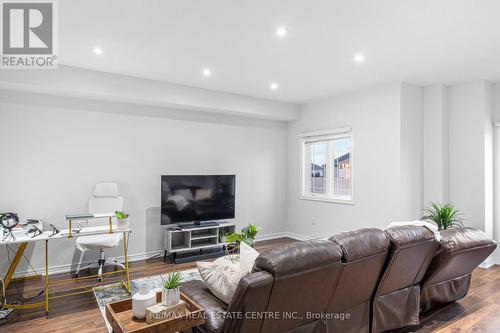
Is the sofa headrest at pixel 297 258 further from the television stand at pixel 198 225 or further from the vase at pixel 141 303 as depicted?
the television stand at pixel 198 225

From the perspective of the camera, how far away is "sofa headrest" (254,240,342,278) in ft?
5.74

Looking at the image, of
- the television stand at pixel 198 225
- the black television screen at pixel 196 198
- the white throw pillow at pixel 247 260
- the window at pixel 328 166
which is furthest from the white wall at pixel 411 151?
the white throw pillow at pixel 247 260

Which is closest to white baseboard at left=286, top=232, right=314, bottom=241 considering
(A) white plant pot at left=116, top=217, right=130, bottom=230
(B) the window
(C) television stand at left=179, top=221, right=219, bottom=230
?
(B) the window

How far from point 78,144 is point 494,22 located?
5002 millimetres

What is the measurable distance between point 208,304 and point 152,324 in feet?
1.21

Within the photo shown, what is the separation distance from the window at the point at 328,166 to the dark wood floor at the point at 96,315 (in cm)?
228

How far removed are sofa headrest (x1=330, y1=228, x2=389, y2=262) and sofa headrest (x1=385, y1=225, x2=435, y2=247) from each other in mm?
72

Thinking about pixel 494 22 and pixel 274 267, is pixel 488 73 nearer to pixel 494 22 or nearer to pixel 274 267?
pixel 494 22

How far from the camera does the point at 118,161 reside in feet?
15.7

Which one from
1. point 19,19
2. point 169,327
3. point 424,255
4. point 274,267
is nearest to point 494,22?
point 424,255

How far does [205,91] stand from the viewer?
5129mm

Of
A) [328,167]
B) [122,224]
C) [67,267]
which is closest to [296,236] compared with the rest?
[328,167]

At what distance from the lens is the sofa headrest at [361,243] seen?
2057 millimetres

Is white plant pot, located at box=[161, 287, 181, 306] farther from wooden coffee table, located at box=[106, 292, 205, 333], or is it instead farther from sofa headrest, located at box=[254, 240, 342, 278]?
sofa headrest, located at box=[254, 240, 342, 278]
